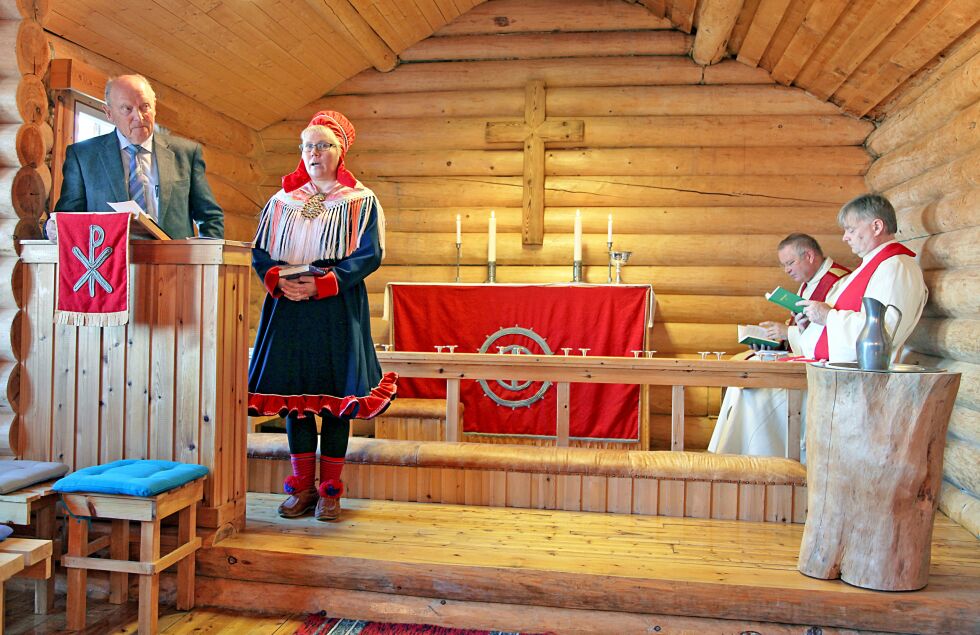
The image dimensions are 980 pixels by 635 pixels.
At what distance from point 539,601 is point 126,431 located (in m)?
1.64

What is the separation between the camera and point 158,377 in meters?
2.81

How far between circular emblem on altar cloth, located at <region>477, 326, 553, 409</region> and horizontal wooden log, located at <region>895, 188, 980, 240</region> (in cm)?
237

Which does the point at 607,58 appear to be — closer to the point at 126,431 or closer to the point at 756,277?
the point at 756,277

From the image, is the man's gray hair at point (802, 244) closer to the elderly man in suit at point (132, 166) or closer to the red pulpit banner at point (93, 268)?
the elderly man in suit at point (132, 166)

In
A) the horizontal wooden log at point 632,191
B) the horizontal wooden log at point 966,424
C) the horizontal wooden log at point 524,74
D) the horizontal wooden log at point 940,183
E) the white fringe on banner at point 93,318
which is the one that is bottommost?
the horizontal wooden log at point 966,424

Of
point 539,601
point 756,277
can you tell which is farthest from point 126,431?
point 756,277

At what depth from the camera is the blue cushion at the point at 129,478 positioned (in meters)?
2.38

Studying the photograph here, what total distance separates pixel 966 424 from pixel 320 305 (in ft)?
10.2

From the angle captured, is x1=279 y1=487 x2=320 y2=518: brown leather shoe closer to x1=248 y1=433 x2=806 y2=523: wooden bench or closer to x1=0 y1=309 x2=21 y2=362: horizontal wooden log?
x1=248 y1=433 x2=806 y2=523: wooden bench

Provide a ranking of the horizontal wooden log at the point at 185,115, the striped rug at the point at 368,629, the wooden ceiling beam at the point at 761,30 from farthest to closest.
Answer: the wooden ceiling beam at the point at 761,30
the horizontal wooden log at the point at 185,115
the striped rug at the point at 368,629

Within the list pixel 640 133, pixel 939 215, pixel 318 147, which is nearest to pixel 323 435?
pixel 318 147

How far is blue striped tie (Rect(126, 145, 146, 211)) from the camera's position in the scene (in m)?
2.97

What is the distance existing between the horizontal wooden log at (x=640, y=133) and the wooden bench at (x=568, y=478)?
3.19 m

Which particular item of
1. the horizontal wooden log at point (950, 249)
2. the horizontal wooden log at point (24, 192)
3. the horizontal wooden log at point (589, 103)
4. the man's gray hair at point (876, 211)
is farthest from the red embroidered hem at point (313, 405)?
the horizontal wooden log at point (589, 103)
